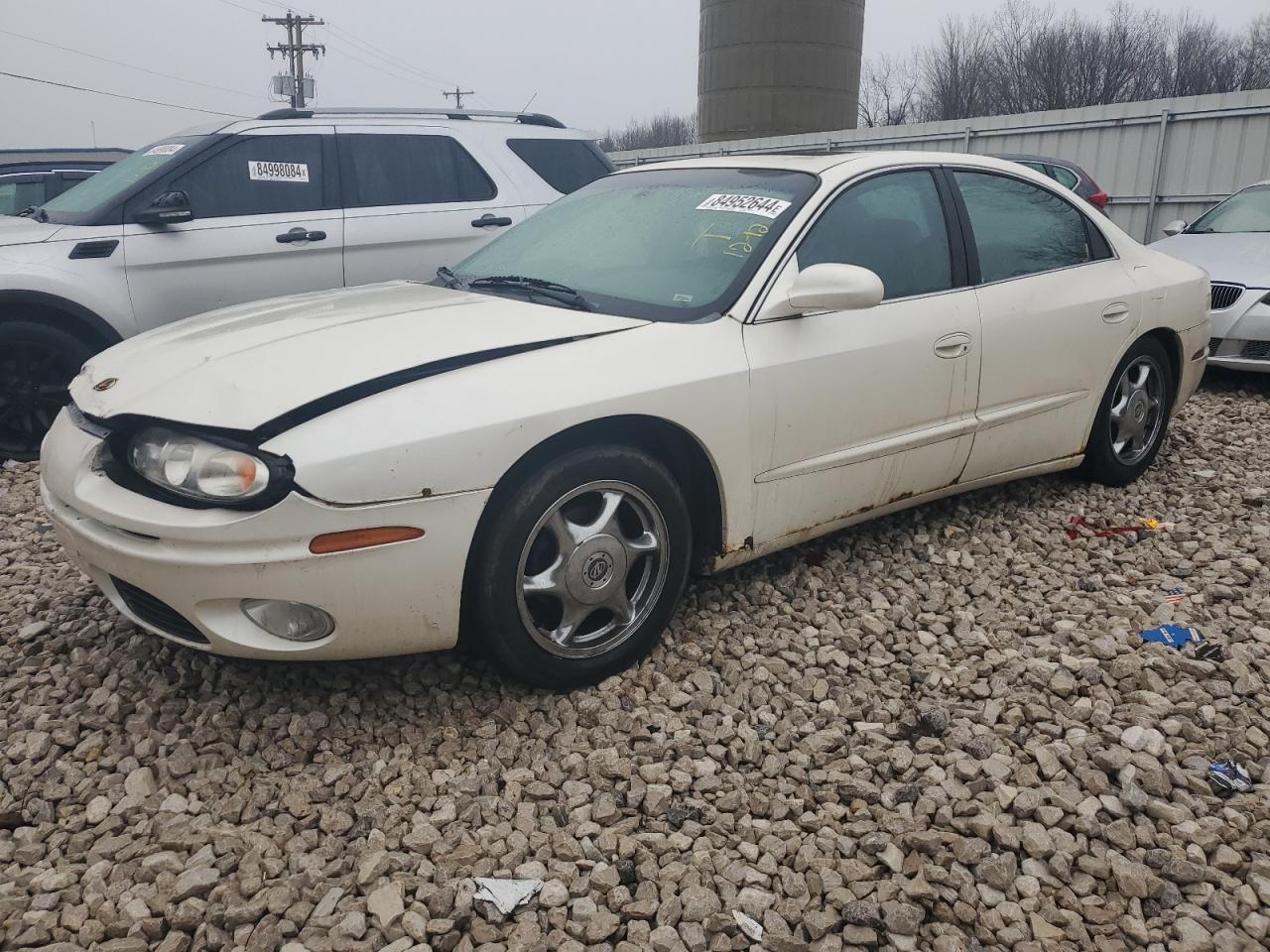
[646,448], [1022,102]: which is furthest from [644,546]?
[1022,102]

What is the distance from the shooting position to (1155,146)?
1238 centimetres

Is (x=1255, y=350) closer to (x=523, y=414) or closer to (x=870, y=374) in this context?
(x=870, y=374)

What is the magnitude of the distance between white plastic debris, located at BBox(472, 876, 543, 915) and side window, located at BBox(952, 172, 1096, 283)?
2.78 metres

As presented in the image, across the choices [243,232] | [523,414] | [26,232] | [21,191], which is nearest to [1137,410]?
[523,414]

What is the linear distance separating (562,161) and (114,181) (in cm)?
280

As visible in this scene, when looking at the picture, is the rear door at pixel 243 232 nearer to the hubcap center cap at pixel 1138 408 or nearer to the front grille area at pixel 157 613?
the front grille area at pixel 157 613

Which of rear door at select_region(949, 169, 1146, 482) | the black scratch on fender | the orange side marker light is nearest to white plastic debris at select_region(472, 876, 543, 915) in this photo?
the orange side marker light

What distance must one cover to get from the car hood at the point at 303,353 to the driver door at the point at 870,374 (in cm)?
56

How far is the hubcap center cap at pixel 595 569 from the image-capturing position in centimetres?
Answer: 281

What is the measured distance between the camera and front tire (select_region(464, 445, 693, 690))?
265cm

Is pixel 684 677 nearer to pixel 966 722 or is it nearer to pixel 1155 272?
pixel 966 722

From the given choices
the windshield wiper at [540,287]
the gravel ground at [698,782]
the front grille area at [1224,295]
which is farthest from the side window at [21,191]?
the front grille area at [1224,295]

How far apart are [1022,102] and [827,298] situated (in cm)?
4465

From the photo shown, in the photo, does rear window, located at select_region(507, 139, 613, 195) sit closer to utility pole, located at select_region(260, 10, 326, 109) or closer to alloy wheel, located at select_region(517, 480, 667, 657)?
alloy wheel, located at select_region(517, 480, 667, 657)
